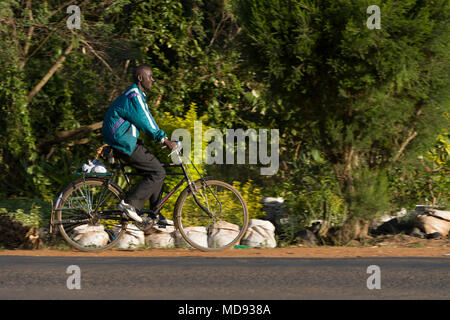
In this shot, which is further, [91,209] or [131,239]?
[131,239]

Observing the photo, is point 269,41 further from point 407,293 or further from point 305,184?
point 407,293

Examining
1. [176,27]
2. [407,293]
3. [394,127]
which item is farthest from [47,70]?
[407,293]

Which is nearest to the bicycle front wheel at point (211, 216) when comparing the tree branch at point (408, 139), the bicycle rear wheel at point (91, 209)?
the bicycle rear wheel at point (91, 209)

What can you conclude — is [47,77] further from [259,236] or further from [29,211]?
[259,236]

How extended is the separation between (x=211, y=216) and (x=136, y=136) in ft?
4.23

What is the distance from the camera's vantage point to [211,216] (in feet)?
25.8

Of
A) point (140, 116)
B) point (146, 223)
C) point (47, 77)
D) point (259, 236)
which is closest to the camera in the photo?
point (140, 116)

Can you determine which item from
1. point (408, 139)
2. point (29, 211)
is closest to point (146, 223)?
point (29, 211)

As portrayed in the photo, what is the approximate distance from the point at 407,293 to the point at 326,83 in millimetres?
3801

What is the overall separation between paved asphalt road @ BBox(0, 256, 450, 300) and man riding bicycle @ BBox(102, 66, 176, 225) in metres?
0.82

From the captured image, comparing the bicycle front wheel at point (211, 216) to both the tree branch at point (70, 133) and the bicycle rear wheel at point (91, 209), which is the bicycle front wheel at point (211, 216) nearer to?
the bicycle rear wheel at point (91, 209)

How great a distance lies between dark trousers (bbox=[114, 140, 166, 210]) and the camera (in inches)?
294

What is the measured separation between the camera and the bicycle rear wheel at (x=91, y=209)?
7.75m

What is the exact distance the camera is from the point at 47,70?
11.0 meters
